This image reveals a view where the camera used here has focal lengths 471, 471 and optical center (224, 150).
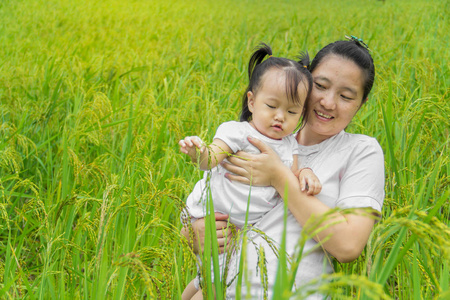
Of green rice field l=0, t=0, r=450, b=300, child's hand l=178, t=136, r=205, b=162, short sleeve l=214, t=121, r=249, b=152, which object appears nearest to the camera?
green rice field l=0, t=0, r=450, b=300

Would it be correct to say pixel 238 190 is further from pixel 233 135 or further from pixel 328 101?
pixel 328 101

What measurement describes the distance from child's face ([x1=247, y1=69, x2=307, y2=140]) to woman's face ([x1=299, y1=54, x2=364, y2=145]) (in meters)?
0.08

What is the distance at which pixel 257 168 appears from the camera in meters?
1.61

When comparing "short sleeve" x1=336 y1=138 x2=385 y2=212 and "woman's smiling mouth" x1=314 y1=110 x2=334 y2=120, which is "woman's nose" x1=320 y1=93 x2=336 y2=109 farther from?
"short sleeve" x1=336 y1=138 x2=385 y2=212

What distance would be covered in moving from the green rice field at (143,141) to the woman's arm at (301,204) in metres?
0.07

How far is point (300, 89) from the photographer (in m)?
1.72

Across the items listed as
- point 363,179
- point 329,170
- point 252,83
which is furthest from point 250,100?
point 363,179

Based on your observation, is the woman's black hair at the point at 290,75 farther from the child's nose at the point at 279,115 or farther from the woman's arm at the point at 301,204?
the woman's arm at the point at 301,204

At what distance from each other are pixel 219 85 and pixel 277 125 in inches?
81.7

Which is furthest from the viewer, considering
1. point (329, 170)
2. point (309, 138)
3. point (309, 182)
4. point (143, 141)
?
point (143, 141)

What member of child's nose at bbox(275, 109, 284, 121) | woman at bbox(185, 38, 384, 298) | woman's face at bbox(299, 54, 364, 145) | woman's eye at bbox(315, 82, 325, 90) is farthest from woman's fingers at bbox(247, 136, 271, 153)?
woman's eye at bbox(315, 82, 325, 90)

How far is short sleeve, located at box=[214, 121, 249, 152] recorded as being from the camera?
1.68 metres

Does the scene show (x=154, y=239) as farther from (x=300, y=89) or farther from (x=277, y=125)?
(x=300, y=89)

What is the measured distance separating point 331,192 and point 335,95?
1.21 feet
